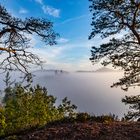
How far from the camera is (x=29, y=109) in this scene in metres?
17.7

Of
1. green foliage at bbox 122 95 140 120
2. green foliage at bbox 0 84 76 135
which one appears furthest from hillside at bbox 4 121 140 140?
green foliage at bbox 122 95 140 120

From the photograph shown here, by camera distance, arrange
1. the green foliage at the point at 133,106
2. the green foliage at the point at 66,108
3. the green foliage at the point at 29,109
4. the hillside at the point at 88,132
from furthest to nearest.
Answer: the green foliage at the point at 133,106
the green foliage at the point at 66,108
the green foliage at the point at 29,109
the hillside at the point at 88,132

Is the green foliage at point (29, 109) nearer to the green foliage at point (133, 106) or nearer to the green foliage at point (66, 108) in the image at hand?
the green foliage at point (66, 108)

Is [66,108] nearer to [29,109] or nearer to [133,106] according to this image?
[29,109]

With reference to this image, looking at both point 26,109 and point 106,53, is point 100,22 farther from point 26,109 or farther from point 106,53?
point 26,109

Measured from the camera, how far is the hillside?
1007 cm

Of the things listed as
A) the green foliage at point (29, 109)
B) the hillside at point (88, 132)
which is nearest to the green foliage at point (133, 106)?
the green foliage at point (29, 109)

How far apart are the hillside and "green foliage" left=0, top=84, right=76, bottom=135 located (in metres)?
4.48

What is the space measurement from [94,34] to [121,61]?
2.30 m

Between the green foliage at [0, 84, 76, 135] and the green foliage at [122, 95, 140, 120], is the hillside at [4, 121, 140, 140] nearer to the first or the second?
the green foliage at [0, 84, 76, 135]

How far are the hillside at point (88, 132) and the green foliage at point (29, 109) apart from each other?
448cm

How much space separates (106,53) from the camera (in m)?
21.0

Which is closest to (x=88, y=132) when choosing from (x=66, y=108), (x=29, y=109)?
(x=29, y=109)

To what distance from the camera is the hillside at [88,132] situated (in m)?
10.1
